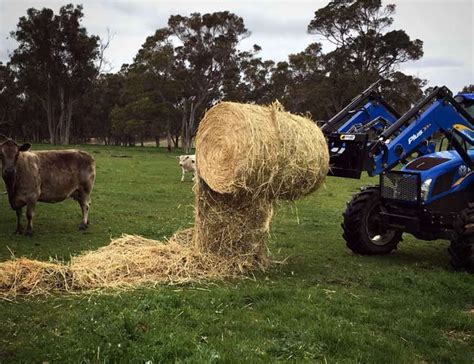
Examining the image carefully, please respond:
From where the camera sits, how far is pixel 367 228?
9.05 m

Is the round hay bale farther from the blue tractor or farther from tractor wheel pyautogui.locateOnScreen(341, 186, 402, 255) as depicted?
tractor wheel pyautogui.locateOnScreen(341, 186, 402, 255)

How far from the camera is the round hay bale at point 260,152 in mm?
6824

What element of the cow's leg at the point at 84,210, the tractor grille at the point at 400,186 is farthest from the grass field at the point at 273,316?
the cow's leg at the point at 84,210

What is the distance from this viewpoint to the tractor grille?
8.26 meters

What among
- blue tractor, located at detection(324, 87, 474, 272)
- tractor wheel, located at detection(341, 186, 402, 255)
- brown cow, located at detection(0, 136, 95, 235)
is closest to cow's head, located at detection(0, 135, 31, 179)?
brown cow, located at detection(0, 136, 95, 235)

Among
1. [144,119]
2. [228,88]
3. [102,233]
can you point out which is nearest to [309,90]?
[228,88]

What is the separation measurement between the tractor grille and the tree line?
33948 mm

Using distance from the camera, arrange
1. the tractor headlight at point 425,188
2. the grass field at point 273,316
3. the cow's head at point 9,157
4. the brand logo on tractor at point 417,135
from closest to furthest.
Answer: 1. the grass field at point 273,316
2. the brand logo on tractor at point 417,135
3. the tractor headlight at point 425,188
4. the cow's head at point 9,157

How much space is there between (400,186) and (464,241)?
4.45 feet

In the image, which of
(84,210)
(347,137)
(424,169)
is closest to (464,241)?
(424,169)

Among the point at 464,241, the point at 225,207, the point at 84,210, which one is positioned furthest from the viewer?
the point at 84,210

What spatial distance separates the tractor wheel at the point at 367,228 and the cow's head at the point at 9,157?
618cm

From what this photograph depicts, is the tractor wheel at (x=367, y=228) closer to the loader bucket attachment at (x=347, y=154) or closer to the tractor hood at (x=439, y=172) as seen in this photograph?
the tractor hood at (x=439, y=172)

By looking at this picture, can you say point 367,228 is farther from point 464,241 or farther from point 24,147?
point 24,147
